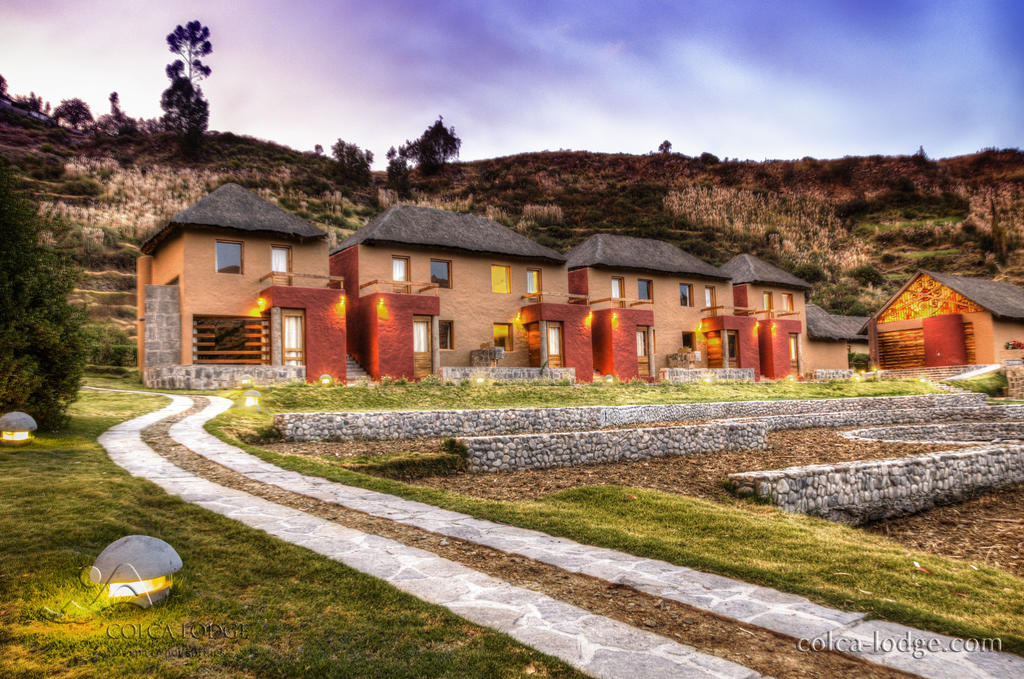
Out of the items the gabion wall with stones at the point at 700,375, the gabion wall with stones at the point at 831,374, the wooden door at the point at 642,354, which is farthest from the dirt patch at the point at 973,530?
the gabion wall with stones at the point at 831,374

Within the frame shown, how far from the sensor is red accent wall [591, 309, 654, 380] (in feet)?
93.6

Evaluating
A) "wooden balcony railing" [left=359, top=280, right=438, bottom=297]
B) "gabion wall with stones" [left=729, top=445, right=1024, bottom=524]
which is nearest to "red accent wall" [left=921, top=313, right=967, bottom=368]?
"gabion wall with stones" [left=729, top=445, right=1024, bottom=524]

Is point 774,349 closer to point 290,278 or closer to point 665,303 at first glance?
point 665,303

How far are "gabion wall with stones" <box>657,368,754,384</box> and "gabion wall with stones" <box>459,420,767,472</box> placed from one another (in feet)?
37.7

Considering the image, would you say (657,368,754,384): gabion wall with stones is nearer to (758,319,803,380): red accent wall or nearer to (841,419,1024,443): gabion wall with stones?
(758,319,803,380): red accent wall

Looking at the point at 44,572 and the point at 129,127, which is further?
the point at 129,127

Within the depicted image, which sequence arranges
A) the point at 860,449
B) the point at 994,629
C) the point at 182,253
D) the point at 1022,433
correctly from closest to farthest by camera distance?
the point at 994,629 < the point at 860,449 < the point at 1022,433 < the point at 182,253

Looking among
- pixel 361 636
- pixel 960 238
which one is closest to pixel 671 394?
pixel 361 636

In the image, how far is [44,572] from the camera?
4.17 meters

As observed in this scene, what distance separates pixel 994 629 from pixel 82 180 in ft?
188

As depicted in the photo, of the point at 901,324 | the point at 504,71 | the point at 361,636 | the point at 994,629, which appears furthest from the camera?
the point at 504,71

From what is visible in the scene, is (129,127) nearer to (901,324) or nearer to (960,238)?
(901,324)

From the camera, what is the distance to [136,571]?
3.68m

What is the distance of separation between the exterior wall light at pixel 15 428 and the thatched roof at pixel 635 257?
78.8 ft
